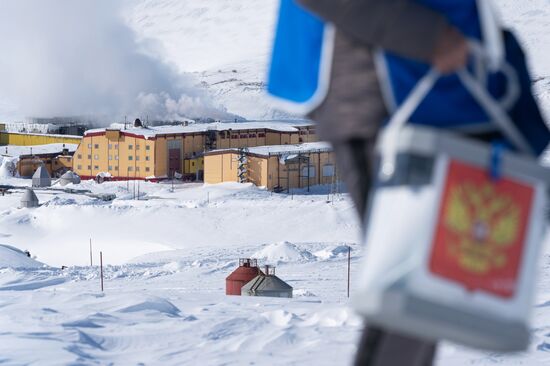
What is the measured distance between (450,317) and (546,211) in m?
0.25

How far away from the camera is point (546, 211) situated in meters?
1.11

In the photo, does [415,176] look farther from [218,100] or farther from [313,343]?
[218,100]

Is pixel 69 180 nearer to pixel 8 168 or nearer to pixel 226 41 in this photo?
pixel 8 168

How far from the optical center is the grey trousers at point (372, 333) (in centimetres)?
110

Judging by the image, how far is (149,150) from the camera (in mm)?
36125

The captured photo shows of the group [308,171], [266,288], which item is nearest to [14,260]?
[266,288]

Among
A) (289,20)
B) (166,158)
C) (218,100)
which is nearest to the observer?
(289,20)

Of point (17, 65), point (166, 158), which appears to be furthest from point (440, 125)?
point (17, 65)

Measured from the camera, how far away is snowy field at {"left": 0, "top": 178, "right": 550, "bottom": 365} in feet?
11.3

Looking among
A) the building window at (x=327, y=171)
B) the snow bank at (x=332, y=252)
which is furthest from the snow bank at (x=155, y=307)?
the building window at (x=327, y=171)

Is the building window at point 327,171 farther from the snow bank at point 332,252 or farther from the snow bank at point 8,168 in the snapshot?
the snow bank at point 332,252

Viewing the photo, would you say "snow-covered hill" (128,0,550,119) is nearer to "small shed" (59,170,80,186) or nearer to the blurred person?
"small shed" (59,170,80,186)

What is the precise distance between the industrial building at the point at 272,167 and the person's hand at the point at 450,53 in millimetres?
30681

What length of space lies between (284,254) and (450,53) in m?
15.3
